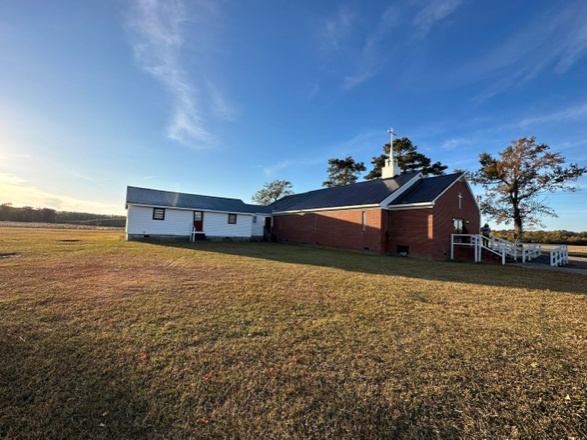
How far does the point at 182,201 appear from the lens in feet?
78.5

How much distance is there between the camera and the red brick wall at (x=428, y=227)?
1639 cm

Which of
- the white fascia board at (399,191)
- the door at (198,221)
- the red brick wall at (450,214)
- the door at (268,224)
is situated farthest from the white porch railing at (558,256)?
the door at (198,221)

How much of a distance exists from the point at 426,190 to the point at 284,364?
58.1ft

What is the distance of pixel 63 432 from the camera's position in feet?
7.59

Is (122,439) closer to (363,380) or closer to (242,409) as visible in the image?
(242,409)

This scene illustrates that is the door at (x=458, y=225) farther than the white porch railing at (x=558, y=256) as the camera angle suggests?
Yes

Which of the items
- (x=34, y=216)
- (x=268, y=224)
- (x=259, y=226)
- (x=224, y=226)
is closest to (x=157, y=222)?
(x=224, y=226)

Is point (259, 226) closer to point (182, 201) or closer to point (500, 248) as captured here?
point (182, 201)

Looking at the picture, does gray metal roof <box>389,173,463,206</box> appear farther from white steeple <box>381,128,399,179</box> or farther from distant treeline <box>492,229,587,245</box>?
distant treeline <box>492,229,587,245</box>

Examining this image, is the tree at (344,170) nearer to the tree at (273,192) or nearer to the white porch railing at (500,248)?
the tree at (273,192)

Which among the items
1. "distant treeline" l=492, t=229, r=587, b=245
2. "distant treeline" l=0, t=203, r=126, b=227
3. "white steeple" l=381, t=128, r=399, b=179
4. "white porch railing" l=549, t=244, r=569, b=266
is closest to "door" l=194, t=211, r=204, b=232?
"white steeple" l=381, t=128, r=399, b=179

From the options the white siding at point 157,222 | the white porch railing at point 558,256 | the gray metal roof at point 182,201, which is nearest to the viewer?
the white porch railing at point 558,256

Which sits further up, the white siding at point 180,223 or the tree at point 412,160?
the tree at point 412,160

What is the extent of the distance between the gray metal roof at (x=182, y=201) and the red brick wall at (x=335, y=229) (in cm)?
436
